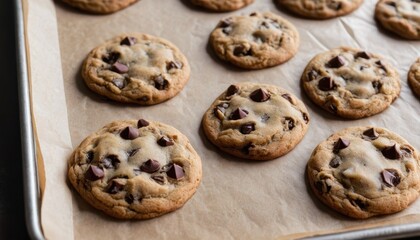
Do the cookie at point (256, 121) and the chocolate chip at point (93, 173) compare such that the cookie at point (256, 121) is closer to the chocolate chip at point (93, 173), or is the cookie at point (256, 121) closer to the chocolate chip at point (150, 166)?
the chocolate chip at point (150, 166)

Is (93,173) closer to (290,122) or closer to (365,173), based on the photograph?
(290,122)

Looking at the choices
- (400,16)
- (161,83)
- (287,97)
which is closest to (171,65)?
(161,83)

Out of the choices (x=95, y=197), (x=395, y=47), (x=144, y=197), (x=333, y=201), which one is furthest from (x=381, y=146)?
(x=95, y=197)

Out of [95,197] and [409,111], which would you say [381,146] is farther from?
[95,197]

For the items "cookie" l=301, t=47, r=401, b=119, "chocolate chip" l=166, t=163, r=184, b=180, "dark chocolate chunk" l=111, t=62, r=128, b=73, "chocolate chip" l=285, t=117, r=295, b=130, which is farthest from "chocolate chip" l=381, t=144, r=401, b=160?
"dark chocolate chunk" l=111, t=62, r=128, b=73

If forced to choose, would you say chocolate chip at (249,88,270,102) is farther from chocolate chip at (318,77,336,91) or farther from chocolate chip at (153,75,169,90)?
chocolate chip at (153,75,169,90)
